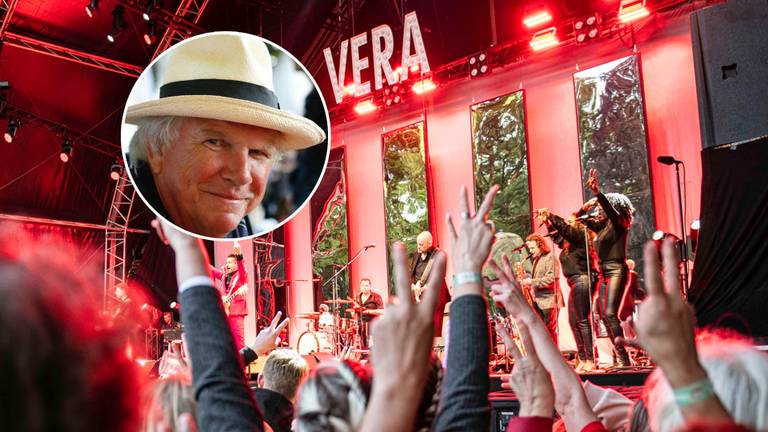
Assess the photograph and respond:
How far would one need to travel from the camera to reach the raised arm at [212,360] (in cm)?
115

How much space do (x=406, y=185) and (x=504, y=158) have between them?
67.7 inches

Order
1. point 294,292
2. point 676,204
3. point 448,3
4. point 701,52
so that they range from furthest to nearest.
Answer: point 294,292
point 448,3
point 676,204
point 701,52

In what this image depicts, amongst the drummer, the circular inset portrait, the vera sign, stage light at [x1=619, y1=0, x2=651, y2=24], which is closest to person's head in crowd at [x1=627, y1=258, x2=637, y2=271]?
stage light at [x1=619, y1=0, x2=651, y2=24]

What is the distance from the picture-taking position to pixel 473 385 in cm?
110

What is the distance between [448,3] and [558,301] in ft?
17.3

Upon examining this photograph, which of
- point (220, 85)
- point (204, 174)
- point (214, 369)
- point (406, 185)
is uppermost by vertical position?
point (406, 185)

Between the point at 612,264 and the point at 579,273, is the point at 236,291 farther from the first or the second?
the point at 612,264

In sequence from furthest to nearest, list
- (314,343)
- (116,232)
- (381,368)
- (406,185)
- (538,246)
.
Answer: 1. (116,232)
2. (406,185)
3. (314,343)
4. (538,246)
5. (381,368)

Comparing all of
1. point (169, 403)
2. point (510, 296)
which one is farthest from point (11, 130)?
point (510, 296)

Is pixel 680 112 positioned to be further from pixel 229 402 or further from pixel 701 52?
pixel 229 402

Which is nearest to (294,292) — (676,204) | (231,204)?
(676,204)

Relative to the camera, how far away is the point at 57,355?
1.82 ft

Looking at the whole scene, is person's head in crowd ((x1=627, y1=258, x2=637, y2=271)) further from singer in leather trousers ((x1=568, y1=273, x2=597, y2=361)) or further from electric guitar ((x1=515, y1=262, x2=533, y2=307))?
singer in leather trousers ((x1=568, y1=273, x2=597, y2=361))

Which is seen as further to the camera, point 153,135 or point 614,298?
point 614,298
